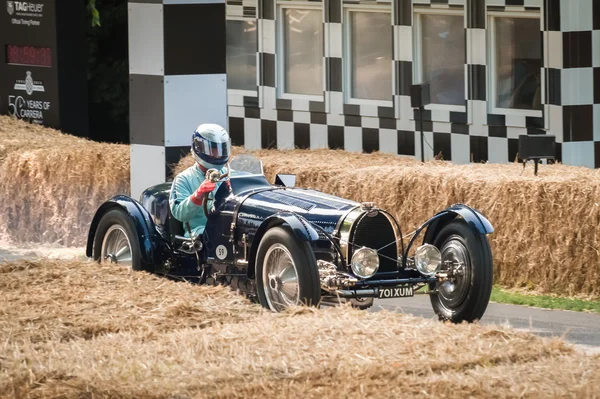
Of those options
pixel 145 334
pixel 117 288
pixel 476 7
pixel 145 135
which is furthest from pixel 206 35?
pixel 145 334

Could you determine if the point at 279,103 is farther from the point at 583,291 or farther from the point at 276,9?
the point at 583,291

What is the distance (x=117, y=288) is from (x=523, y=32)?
755cm

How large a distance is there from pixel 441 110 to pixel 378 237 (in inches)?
225

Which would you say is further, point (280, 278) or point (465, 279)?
point (465, 279)

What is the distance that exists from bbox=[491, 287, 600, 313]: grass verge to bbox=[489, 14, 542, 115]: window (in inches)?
130

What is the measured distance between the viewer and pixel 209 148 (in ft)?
32.2

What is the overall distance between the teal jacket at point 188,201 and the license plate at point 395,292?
158cm

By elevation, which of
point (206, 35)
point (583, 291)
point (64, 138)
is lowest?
point (583, 291)

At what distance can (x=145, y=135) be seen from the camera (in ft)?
41.2

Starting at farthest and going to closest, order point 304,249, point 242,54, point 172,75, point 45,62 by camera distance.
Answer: point 242,54
point 45,62
point 172,75
point 304,249

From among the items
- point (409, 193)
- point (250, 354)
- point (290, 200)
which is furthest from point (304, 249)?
point (409, 193)

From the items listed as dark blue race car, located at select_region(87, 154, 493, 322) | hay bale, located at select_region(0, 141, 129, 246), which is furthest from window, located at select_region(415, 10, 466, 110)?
dark blue race car, located at select_region(87, 154, 493, 322)

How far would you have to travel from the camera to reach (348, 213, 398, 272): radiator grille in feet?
29.0

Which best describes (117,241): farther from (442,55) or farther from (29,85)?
(29,85)
